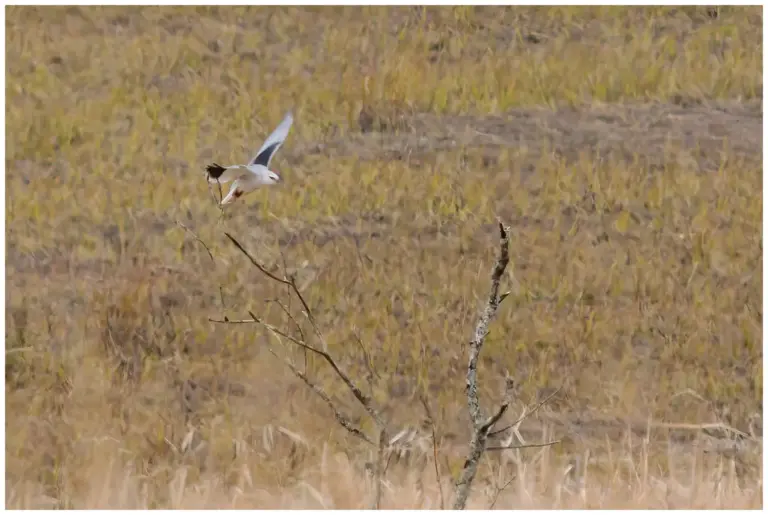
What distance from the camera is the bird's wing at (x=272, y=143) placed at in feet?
15.7

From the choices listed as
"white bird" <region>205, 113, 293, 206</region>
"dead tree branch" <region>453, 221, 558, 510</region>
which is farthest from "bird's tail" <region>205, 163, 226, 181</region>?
"dead tree branch" <region>453, 221, 558, 510</region>

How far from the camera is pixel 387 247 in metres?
6.75

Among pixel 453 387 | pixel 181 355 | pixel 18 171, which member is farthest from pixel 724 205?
pixel 18 171

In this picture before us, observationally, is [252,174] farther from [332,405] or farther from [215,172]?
[332,405]

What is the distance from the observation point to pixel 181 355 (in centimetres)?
609

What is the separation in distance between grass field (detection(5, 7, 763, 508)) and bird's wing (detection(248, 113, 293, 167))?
1047 millimetres

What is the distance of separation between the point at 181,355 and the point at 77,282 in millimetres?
874

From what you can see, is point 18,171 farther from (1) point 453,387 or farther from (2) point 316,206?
(1) point 453,387

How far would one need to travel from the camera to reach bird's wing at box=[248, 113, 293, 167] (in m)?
4.79

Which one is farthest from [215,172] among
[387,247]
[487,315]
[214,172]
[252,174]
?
[387,247]

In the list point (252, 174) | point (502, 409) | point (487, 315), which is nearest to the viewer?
point (502, 409)

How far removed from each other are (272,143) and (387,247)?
192 cm

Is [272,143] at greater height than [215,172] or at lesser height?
greater

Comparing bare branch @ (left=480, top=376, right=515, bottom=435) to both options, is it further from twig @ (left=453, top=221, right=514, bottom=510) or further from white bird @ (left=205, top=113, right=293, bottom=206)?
white bird @ (left=205, top=113, right=293, bottom=206)
